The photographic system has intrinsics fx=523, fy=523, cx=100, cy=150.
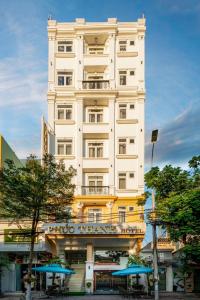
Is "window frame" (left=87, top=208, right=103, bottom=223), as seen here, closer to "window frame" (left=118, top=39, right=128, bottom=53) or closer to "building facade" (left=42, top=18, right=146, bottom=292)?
"building facade" (left=42, top=18, right=146, bottom=292)

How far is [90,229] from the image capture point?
4047 centimetres

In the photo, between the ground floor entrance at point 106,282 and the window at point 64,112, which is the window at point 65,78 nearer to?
the window at point 64,112

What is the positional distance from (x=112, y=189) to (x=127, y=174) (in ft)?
6.24

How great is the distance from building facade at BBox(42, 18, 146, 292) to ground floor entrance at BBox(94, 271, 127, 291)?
9cm

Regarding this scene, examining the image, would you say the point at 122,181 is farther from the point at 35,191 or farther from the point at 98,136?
the point at 35,191

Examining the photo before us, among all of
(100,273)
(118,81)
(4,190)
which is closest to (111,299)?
(100,273)

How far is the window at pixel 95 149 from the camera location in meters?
45.2

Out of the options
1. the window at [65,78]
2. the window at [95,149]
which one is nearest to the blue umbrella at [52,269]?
the window at [95,149]

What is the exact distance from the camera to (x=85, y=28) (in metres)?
46.4

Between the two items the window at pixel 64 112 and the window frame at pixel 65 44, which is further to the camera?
the window frame at pixel 65 44

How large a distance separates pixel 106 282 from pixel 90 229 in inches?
192

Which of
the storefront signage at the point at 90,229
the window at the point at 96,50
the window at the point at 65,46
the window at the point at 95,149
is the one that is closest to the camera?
the storefront signage at the point at 90,229

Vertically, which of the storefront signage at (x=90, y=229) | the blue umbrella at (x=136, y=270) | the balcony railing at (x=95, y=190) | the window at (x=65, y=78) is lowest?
the blue umbrella at (x=136, y=270)

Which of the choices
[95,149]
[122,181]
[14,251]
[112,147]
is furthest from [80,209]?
[14,251]
